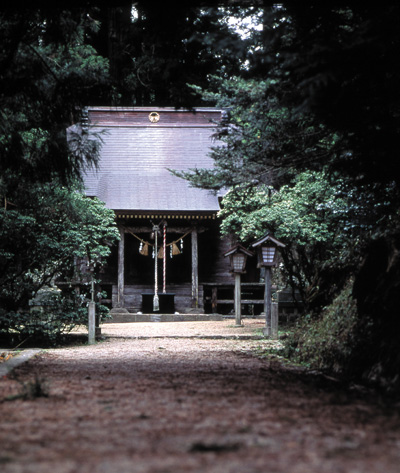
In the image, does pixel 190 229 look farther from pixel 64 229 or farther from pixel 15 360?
pixel 15 360

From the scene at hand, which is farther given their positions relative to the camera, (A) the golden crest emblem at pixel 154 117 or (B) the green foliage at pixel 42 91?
(A) the golden crest emblem at pixel 154 117

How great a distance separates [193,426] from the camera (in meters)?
3.34

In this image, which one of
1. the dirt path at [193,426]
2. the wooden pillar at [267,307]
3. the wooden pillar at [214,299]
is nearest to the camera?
the dirt path at [193,426]

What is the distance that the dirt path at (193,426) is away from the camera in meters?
2.52

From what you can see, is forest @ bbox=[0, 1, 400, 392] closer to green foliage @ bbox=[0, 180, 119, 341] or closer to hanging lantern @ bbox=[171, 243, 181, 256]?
green foliage @ bbox=[0, 180, 119, 341]

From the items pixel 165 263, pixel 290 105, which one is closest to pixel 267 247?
pixel 290 105

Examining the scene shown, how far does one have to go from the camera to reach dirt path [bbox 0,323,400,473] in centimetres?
252

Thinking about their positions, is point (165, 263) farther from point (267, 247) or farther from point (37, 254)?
point (37, 254)

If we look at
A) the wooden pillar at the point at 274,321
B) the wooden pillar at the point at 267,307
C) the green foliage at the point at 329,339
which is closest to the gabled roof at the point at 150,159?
the wooden pillar at the point at 267,307

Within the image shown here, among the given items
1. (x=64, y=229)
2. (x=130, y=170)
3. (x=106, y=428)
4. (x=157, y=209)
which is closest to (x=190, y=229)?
(x=157, y=209)

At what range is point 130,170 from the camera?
25.5 meters

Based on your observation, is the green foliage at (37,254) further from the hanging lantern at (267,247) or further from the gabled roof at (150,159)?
the gabled roof at (150,159)

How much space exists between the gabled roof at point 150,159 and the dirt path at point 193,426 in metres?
17.0

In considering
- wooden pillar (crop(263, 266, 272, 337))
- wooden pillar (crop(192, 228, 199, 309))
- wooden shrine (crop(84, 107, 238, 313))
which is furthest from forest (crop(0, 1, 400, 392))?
wooden shrine (crop(84, 107, 238, 313))
